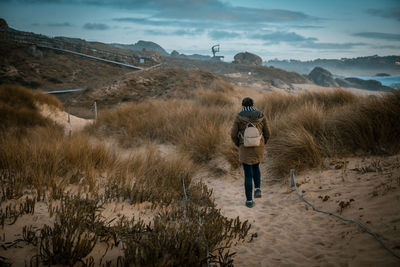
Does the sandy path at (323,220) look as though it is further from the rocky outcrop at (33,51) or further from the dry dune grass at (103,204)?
the rocky outcrop at (33,51)

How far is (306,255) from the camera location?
277 cm

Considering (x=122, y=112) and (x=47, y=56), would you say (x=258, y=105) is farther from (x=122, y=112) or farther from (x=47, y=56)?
(x=47, y=56)

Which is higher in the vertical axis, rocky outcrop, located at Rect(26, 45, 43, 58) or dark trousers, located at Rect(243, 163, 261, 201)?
rocky outcrop, located at Rect(26, 45, 43, 58)

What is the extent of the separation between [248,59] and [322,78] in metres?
36.9

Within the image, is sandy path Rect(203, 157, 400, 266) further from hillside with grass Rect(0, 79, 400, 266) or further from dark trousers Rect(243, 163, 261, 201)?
dark trousers Rect(243, 163, 261, 201)

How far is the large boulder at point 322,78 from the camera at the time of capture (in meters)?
84.2

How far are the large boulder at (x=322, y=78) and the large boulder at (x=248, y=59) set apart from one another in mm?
29155

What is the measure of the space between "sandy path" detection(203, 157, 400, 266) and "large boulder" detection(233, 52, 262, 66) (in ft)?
368

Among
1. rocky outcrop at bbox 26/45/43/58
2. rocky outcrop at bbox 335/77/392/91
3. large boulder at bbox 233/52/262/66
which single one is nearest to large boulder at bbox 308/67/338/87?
rocky outcrop at bbox 335/77/392/91

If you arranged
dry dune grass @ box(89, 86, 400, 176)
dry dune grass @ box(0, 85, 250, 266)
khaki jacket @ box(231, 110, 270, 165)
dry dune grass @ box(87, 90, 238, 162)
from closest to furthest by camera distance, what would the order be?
1. dry dune grass @ box(0, 85, 250, 266)
2. khaki jacket @ box(231, 110, 270, 165)
3. dry dune grass @ box(89, 86, 400, 176)
4. dry dune grass @ box(87, 90, 238, 162)

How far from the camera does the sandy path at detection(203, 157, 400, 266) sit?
2.60 m

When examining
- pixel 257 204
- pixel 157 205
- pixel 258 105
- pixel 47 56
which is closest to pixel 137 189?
pixel 157 205

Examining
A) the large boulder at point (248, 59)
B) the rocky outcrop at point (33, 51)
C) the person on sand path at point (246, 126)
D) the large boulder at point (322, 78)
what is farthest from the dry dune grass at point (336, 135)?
the large boulder at point (248, 59)

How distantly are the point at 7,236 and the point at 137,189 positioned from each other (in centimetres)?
169
